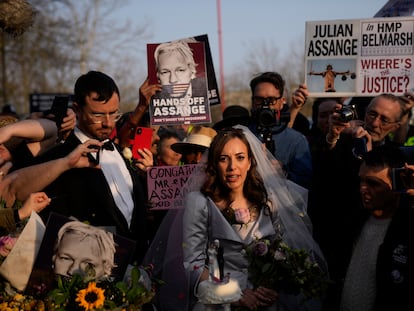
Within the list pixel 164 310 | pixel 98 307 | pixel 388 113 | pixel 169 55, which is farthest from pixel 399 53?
pixel 98 307

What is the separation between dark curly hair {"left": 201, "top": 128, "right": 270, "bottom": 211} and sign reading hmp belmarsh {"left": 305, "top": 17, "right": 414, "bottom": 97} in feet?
5.29

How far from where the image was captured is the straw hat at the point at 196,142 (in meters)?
6.12

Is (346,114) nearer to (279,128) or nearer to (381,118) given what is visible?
(381,118)

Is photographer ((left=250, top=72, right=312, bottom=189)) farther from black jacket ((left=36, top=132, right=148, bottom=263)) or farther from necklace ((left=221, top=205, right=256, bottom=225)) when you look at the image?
black jacket ((left=36, top=132, right=148, bottom=263))

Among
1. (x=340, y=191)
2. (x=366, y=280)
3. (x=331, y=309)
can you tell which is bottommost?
(x=331, y=309)

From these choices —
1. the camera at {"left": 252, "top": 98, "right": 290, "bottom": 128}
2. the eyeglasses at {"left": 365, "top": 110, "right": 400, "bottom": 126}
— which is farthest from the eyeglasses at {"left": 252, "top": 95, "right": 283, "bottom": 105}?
the eyeglasses at {"left": 365, "top": 110, "right": 400, "bottom": 126}

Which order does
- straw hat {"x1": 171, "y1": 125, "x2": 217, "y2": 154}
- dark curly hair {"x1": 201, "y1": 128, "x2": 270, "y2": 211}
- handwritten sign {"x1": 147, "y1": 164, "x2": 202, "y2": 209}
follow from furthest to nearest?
straw hat {"x1": 171, "y1": 125, "x2": 217, "y2": 154}, handwritten sign {"x1": 147, "y1": 164, "x2": 202, "y2": 209}, dark curly hair {"x1": 201, "y1": 128, "x2": 270, "y2": 211}

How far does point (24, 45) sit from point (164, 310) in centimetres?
2799

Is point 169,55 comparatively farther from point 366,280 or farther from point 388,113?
point 366,280

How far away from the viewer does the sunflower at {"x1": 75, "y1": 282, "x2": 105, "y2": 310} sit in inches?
146

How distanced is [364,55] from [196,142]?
1718 millimetres

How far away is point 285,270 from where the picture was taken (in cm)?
454

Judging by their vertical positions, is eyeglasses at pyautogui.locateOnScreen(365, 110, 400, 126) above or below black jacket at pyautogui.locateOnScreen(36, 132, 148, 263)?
above

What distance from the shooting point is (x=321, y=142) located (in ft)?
21.3
